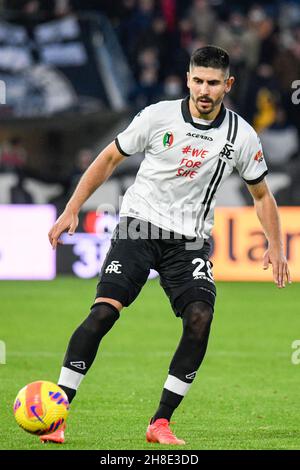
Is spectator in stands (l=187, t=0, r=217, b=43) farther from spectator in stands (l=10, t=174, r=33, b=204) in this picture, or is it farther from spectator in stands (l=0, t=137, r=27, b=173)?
spectator in stands (l=10, t=174, r=33, b=204)

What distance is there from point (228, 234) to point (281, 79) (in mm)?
5040

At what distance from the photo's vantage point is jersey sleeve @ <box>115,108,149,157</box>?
686 cm

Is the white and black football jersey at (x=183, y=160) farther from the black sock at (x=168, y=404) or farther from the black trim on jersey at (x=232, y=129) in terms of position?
the black sock at (x=168, y=404)

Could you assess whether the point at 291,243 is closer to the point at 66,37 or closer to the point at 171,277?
the point at 66,37

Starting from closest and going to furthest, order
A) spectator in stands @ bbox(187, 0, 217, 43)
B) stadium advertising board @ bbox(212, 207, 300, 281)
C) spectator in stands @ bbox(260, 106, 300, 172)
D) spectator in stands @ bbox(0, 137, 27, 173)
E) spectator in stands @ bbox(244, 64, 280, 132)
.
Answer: stadium advertising board @ bbox(212, 207, 300, 281) → spectator in stands @ bbox(0, 137, 27, 173) → spectator in stands @ bbox(260, 106, 300, 172) → spectator in stands @ bbox(244, 64, 280, 132) → spectator in stands @ bbox(187, 0, 217, 43)

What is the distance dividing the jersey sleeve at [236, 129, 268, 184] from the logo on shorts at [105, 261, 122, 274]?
935 millimetres

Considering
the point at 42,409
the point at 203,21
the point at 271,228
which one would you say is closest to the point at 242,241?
the point at 203,21

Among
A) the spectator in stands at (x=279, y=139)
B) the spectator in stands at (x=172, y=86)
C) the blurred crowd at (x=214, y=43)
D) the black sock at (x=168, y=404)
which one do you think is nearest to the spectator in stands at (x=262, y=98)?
the blurred crowd at (x=214, y=43)

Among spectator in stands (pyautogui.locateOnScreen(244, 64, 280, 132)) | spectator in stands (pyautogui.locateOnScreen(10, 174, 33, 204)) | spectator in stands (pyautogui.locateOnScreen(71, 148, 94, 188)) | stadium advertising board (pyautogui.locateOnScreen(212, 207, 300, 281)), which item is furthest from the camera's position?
spectator in stands (pyautogui.locateOnScreen(244, 64, 280, 132))

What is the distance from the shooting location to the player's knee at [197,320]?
6.68 m

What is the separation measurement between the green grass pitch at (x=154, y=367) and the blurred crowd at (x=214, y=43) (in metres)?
4.10

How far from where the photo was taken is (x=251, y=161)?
22.9ft

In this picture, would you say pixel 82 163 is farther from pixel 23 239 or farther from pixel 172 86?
pixel 23 239

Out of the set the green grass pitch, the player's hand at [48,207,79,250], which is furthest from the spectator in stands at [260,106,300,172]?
the player's hand at [48,207,79,250]
